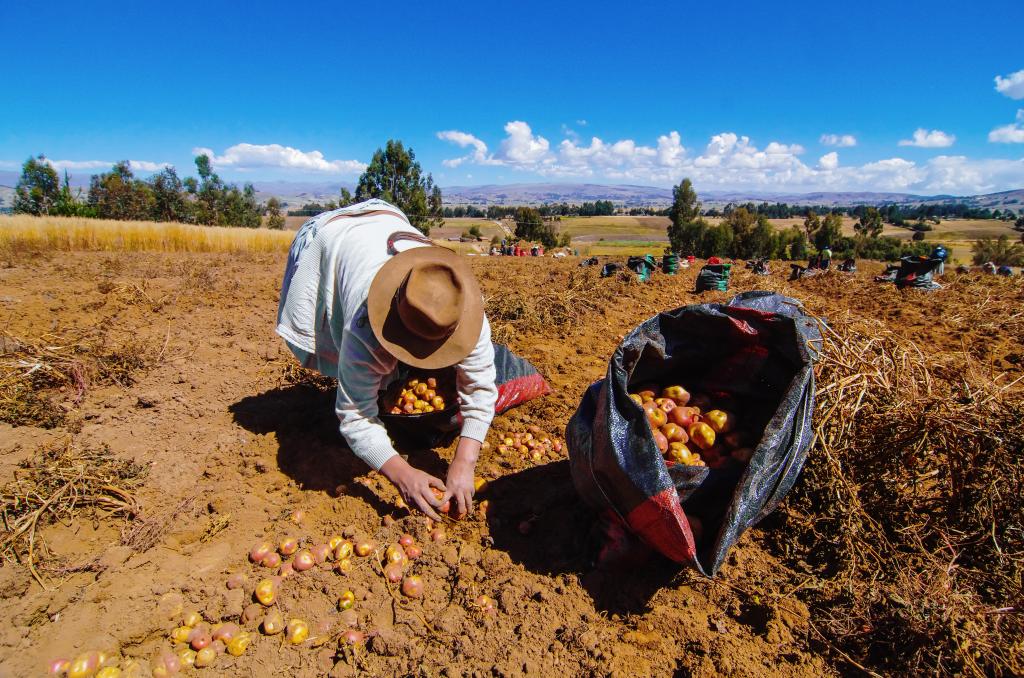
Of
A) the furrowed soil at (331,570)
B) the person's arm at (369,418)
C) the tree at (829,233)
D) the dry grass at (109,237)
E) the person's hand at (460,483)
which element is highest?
the tree at (829,233)

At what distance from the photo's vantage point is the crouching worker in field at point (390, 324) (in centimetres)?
219

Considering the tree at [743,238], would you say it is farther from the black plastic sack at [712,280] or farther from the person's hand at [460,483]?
the person's hand at [460,483]

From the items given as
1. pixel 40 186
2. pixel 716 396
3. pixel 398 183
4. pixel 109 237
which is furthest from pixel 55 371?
pixel 40 186

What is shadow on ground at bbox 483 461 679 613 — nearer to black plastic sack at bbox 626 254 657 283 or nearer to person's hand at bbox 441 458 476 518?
person's hand at bbox 441 458 476 518

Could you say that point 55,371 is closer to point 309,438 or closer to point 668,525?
point 309,438

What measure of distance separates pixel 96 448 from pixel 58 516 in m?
0.64

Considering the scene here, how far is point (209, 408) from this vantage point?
396cm

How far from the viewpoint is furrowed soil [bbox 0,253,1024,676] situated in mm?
1989

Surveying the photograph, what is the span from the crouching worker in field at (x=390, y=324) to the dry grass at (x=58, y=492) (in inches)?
49.9

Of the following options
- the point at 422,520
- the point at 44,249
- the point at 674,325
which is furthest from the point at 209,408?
the point at 44,249

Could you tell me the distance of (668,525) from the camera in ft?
6.30

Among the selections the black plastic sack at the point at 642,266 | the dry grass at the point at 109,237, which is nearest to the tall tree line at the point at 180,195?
the dry grass at the point at 109,237

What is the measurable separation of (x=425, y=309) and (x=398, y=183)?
115ft

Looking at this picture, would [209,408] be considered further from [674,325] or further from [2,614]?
[674,325]
